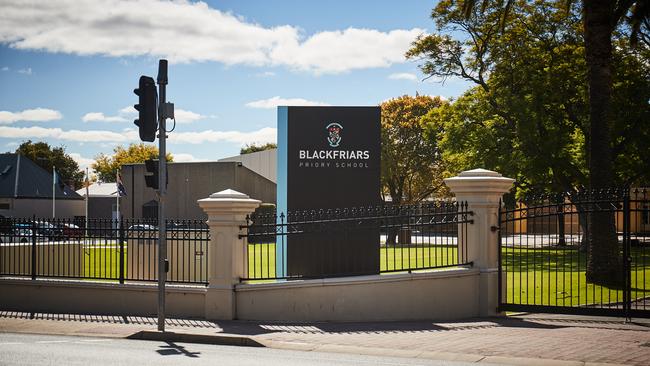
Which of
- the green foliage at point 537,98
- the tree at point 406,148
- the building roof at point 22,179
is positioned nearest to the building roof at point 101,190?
the building roof at point 22,179

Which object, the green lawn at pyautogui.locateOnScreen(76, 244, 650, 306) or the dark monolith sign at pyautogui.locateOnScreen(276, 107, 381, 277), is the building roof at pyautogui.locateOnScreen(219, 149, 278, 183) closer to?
the green lawn at pyautogui.locateOnScreen(76, 244, 650, 306)

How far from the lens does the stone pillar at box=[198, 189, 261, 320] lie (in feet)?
43.0

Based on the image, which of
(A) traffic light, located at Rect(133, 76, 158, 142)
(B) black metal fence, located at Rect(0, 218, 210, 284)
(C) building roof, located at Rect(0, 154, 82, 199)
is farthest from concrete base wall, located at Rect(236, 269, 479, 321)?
(C) building roof, located at Rect(0, 154, 82, 199)

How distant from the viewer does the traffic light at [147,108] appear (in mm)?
12125

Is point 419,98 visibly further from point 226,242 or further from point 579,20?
point 226,242

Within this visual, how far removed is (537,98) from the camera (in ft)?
103

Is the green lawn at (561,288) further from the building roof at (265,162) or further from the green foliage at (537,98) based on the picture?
the building roof at (265,162)

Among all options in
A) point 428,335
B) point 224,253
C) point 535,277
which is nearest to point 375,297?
point 428,335

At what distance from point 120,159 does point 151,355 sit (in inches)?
3739

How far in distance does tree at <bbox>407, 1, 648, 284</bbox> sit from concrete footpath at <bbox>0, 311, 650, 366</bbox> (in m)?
20.0

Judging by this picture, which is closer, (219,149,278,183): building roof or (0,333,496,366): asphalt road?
(0,333,496,366): asphalt road

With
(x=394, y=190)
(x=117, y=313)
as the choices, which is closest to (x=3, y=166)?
(x=394, y=190)

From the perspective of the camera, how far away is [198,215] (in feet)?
183

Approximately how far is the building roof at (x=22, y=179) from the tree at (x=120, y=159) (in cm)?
2993
